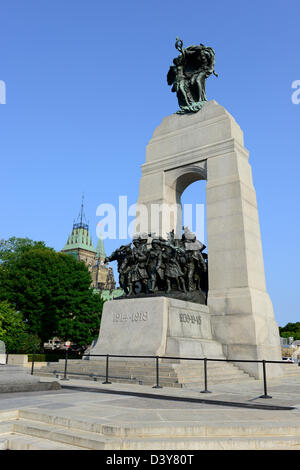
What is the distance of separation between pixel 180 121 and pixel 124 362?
15.6 m

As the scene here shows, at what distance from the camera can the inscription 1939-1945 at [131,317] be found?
650 inches

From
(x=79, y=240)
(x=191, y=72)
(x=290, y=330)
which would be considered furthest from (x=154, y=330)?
(x=79, y=240)

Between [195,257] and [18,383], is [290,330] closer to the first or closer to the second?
[195,257]

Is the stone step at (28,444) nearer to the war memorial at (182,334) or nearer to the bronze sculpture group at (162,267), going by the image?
the war memorial at (182,334)

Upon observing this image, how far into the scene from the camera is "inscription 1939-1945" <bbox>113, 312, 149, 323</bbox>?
54.2 ft

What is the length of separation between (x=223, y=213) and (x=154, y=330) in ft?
26.6

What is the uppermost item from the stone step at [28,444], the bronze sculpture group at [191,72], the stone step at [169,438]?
the bronze sculpture group at [191,72]

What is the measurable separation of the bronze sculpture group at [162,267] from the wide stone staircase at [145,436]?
12472 mm

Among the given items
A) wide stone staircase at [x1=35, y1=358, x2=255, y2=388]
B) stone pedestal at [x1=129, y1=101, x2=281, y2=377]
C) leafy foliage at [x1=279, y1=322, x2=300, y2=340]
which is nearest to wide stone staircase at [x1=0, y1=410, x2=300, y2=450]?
wide stone staircase at [x1=35, y1=358, x2=255, y2=388]

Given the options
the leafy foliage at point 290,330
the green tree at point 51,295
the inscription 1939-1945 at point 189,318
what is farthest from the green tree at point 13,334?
the leafy foliage at point 290,330

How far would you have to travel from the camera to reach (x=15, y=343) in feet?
102

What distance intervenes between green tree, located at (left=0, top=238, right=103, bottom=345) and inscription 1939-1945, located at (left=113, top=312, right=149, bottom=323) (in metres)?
19.9

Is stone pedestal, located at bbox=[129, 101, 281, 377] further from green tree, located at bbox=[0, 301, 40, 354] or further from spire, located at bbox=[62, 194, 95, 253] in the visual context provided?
spire, located at bbox=[62, 194, 95, 253]

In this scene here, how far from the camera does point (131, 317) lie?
16.9 m
